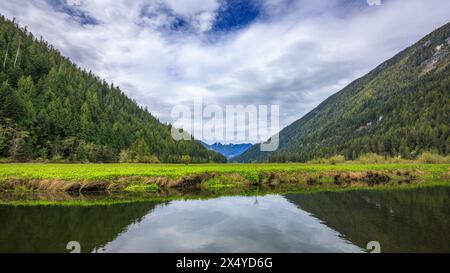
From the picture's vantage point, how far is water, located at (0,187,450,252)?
15164 millimetres

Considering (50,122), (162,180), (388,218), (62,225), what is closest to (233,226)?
(62,225)

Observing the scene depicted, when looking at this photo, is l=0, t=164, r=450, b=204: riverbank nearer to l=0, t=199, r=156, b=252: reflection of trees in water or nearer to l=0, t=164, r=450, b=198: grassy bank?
l=0, t=164, r=450, b=198: grassy bank

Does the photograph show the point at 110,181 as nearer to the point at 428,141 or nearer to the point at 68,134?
the point at 68,134

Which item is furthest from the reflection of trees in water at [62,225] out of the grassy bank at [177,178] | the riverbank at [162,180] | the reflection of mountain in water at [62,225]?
the grassy bank at [177,178]

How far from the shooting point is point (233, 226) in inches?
786

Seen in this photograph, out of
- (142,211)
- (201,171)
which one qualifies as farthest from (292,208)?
(201,171)

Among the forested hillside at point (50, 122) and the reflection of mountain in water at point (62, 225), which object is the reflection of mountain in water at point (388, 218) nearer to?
the reflection of mountain in water at point (62, 225)

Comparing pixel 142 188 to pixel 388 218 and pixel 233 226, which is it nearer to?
pixel 233 226

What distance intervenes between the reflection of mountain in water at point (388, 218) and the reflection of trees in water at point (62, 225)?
14.1m

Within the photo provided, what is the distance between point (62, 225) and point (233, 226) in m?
11.1

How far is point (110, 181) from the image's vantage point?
36375 mm

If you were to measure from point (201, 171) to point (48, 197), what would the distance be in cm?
1917

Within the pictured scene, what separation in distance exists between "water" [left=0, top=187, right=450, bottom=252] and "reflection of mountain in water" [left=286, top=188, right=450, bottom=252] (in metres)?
0.05
